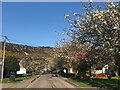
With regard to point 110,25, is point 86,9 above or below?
above

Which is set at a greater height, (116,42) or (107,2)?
(107,2)

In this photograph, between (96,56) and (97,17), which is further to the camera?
(96,56)

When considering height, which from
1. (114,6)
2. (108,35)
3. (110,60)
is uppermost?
(114,6)

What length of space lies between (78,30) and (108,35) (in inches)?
130

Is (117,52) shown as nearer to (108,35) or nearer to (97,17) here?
(108,35)

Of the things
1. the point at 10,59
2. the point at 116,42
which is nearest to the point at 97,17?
the point at 116,42

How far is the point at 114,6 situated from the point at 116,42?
252 centimetres

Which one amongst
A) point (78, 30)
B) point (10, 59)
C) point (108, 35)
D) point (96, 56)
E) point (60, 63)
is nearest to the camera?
point (108, 35)

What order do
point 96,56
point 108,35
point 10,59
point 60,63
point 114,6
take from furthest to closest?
point 60,63
point 10,59
point 96,56
point 108,35
point 114,6

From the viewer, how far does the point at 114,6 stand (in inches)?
775

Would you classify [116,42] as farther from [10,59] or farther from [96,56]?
[10,59]

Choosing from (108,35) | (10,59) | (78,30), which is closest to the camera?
(108,35)

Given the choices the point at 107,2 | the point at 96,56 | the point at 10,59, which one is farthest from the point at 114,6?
the point at 10,59

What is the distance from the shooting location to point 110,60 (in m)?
24.1
